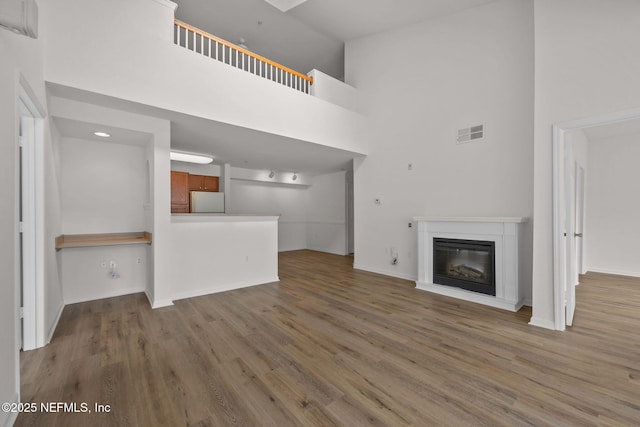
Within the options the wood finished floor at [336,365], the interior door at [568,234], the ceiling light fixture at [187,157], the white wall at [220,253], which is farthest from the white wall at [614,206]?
the ceiling light fixture at [187,157]

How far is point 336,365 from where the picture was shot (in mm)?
2148

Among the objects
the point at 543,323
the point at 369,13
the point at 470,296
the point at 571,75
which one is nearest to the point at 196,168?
the point at 369,13

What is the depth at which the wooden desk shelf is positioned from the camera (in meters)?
3.27

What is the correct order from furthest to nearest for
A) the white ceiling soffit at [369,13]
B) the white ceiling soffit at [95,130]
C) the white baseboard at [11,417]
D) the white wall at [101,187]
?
the white ceiling soffit at [369,13]
the white wall at [101,187]
the white ceiling soffit at [95,130]
the white baseboard at [11,417]

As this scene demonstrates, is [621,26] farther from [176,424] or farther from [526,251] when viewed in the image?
[176,424]

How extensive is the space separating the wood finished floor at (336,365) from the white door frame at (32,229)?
0.80 feet

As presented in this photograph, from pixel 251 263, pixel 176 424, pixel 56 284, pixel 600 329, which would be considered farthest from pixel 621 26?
pixel 56 284

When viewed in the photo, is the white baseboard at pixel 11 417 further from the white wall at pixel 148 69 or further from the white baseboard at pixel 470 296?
the white baseboard at pixel 470 296

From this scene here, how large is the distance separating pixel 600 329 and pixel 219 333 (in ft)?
13.1

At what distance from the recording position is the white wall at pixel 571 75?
2.48 metres

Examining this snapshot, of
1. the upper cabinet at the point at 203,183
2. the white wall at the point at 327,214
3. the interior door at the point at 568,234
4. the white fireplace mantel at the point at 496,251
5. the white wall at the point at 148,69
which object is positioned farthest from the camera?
the white wall at the point at 327,214

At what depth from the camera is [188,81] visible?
10.7 feet

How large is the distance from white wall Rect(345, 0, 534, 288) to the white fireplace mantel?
46cm

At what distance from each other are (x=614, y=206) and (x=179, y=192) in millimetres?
8872
